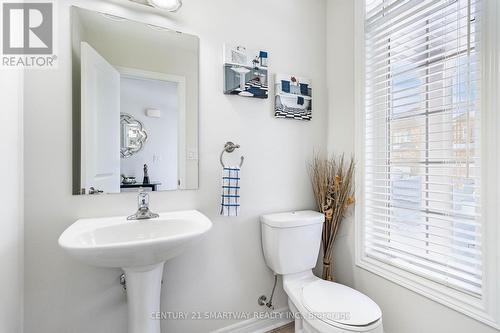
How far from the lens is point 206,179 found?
148 centimetres

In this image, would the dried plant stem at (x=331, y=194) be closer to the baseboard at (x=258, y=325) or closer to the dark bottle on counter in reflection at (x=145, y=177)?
the baseboard at (x=258, y=325)

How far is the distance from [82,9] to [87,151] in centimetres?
70

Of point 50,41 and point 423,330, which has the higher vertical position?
point 50,41

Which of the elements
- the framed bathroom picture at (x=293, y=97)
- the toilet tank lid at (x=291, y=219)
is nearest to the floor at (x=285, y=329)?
the toilet tank lid at (x=291, y=219)

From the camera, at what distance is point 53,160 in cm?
116

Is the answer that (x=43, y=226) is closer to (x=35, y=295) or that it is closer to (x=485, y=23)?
(x=35, y=295)

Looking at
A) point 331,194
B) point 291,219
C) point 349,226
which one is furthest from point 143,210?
point 349,226

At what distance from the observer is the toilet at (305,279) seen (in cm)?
116

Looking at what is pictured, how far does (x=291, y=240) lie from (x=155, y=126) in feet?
3.41

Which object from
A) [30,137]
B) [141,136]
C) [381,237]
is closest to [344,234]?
[381,237]

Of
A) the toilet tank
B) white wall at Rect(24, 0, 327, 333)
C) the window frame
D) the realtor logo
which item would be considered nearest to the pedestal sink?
white wall at Rect(24, 0, 327, 333)

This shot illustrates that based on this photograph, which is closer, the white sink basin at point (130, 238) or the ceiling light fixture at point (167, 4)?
the white sink basin at point (130, 238)

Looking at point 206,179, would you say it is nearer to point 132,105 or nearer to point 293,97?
point 132,105

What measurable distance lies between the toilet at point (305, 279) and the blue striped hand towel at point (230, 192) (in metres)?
0.26
